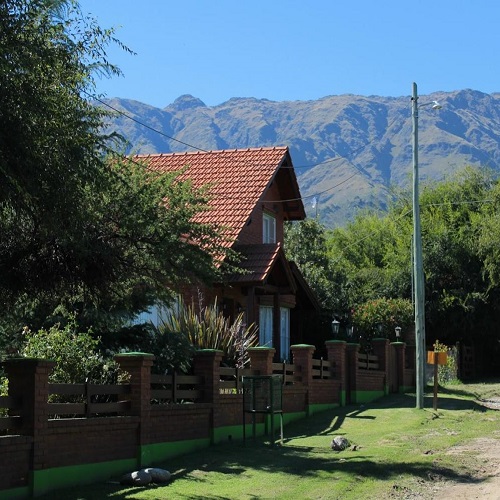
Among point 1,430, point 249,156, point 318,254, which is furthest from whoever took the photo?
point 318,254

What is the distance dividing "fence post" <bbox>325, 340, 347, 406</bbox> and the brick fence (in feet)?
8.25

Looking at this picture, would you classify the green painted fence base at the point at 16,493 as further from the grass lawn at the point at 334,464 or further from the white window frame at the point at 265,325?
the white window frame at the point at 265,325

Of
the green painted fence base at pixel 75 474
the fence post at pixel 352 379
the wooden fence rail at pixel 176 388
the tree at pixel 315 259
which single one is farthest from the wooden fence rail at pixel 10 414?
the tree at pixel 315 259

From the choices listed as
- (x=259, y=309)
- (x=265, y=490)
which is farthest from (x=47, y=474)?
(x=259, y=309)

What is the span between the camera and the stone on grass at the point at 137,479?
14.4 m

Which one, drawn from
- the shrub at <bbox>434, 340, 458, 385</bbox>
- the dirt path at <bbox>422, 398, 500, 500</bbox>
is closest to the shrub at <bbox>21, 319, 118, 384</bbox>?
the dirt path at <bbox>422, 398, 500, 500</bbox>

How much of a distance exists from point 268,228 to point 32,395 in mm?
21604

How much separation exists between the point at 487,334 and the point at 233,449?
27627 millimetres

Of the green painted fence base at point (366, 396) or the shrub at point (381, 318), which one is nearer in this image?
the green painted fence base at point (366, 396)

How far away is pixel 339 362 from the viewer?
2720 centimetres

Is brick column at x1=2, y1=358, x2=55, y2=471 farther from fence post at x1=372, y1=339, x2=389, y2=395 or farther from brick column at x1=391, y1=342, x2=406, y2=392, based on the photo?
brick column at x1=391, y1=342, x2=406, y2=392

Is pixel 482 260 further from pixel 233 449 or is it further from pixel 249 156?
pixel 233 449

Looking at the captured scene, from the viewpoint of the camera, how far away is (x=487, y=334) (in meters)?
43.7

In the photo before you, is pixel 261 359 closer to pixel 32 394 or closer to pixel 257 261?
pixel 257 261
